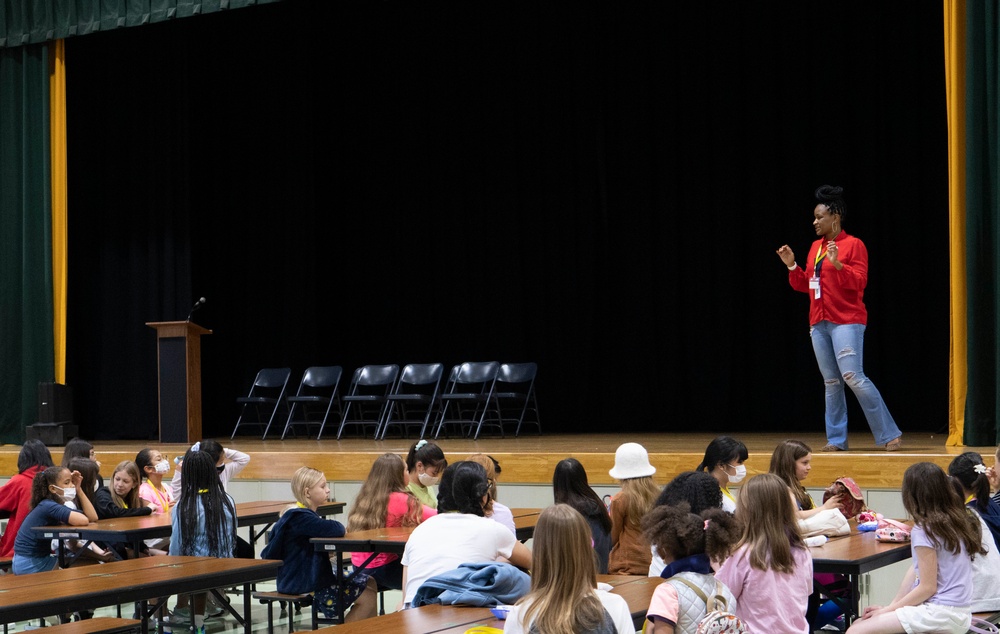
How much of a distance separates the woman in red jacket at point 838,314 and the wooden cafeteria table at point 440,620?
12.9ft

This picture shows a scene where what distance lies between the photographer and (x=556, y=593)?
115 inches

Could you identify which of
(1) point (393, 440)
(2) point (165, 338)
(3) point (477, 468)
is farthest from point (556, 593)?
(2) point (165, 338)

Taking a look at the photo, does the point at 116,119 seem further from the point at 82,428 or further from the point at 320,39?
the point at 82,428

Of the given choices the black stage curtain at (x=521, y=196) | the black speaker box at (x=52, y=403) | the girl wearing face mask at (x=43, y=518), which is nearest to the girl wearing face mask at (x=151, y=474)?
the girl wearing face mask at (x=43, y=518)

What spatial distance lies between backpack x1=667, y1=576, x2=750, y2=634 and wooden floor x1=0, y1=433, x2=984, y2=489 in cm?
399

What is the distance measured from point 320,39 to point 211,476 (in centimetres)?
821

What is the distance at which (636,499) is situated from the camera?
16.3 ft

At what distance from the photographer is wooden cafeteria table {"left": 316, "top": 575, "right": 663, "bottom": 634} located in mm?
3357

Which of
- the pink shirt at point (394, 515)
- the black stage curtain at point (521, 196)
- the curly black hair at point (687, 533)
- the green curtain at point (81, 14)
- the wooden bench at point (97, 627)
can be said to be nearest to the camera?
the curly black hair at point (687, 533)

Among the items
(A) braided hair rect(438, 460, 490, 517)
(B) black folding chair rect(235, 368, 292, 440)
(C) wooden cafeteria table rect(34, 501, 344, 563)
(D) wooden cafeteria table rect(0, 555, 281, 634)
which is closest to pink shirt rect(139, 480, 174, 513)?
(C) wooden cafeteria table rect(34, 501, 344, 563)

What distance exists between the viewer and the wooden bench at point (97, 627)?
14.8 feet

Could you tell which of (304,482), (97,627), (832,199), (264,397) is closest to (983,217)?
(832,199)

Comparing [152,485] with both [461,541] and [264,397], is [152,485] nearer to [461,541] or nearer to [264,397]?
[461,541]

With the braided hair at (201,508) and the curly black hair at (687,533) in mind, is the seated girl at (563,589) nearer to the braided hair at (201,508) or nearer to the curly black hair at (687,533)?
the curly black hair at (687,533)
